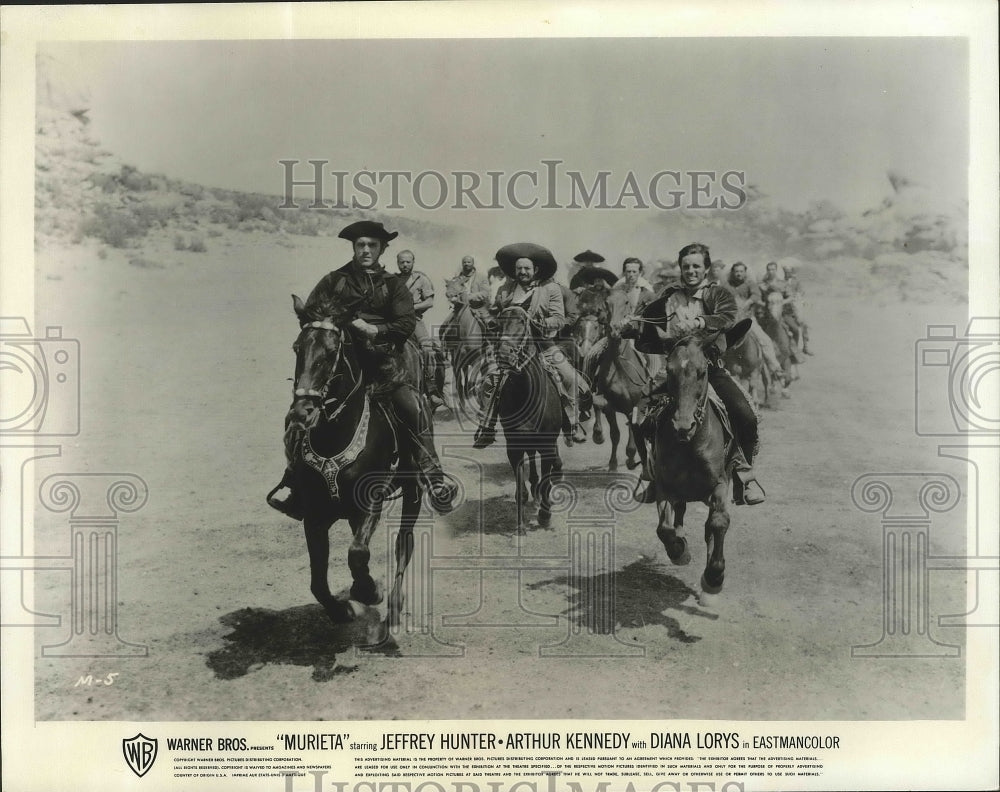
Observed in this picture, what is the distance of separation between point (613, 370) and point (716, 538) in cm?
138

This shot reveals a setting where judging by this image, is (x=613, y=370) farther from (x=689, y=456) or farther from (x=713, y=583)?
(x=713, y=583)

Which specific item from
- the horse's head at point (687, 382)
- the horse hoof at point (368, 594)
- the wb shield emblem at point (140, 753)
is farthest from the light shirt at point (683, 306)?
the wb shield emblem at point (140, 753)

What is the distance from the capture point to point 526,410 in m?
5.31

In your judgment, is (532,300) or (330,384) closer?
(330,384)

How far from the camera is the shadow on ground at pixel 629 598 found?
525cm

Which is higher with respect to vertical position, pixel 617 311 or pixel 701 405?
pixel 617 311

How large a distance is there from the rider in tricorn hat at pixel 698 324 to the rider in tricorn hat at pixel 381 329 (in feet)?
4.97

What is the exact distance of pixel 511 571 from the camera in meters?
5.29

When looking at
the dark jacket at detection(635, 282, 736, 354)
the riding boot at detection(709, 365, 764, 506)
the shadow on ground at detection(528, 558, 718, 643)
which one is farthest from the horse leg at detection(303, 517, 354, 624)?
the riding boot at detection(709, 365, 764, 506)

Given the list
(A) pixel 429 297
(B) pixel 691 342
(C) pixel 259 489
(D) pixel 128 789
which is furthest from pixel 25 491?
(B) pixel 691 342

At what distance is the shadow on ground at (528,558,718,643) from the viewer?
525 cm

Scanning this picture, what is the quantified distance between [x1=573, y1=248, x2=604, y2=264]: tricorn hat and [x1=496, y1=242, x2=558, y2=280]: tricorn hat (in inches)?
7.3

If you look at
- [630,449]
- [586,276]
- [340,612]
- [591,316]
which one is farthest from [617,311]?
[340,612]

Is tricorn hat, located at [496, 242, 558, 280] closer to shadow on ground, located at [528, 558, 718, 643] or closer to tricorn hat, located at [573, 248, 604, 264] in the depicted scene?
tricorn hat, located at [573, 248, 604, 264]
